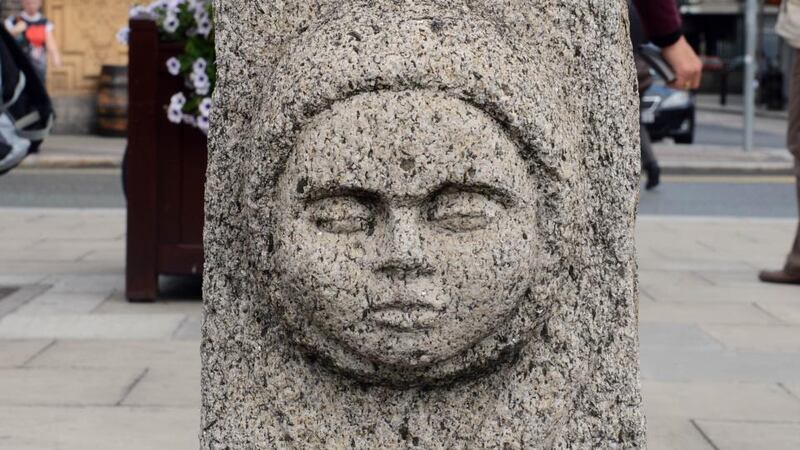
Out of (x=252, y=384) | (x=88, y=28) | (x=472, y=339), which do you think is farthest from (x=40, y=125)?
(x=88, y=28)

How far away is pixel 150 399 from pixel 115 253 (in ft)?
11.9

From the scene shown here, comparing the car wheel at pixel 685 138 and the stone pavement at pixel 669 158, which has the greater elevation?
the car wheel at pixel 685 138

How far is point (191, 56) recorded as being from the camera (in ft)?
20.2

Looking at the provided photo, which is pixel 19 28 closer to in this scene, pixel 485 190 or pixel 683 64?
pixel 683 64

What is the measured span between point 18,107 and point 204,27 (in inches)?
52.7

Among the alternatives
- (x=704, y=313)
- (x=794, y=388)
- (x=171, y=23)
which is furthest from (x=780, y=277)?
(x=171, y=23)

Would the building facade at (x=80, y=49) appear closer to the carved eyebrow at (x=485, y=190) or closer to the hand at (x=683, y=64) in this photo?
the hand at (x=683, y=64)

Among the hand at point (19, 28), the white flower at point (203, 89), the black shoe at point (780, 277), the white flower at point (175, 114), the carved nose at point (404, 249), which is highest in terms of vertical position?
the hand at point (19, 28)

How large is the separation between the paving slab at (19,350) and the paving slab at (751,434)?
246 cm

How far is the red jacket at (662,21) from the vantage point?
4.96 meters

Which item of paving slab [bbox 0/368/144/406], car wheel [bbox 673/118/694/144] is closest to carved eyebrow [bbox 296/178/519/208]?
paving slab [bbox 0/368/144/406]

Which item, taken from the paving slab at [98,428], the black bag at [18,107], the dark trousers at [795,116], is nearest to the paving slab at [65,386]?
the paving slab at [98,428]

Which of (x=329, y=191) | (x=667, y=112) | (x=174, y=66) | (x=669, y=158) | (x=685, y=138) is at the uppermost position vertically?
(x=174, y=66)

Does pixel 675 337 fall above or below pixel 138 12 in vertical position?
below
